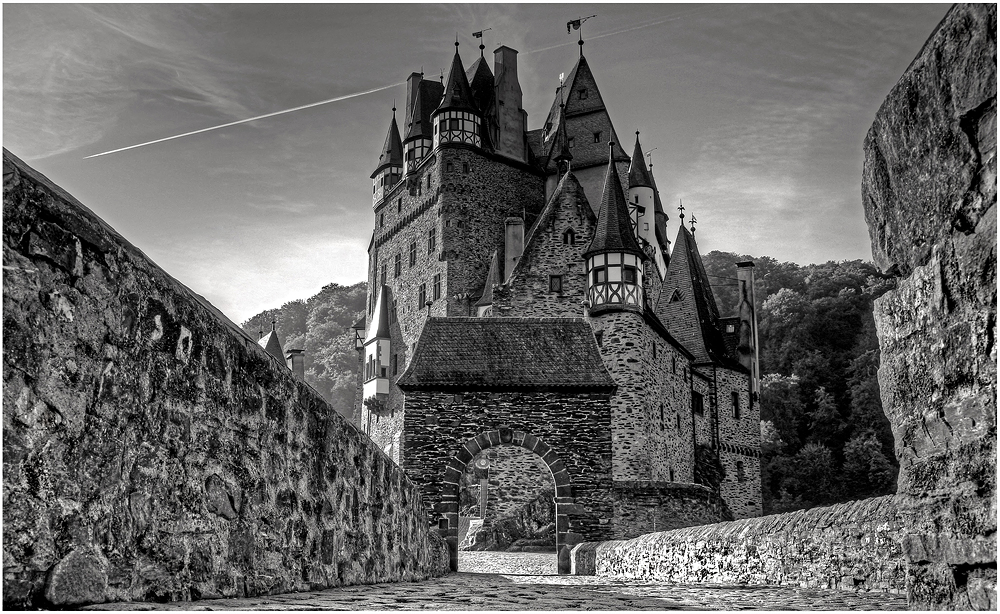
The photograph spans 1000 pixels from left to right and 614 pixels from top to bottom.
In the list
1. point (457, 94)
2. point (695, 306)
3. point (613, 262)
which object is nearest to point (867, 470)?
point (695, 306)

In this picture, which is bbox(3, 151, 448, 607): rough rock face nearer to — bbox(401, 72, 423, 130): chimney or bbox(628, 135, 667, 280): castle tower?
bbox(628, 135, 667, 280): castle tower

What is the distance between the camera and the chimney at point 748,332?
42.2 metres

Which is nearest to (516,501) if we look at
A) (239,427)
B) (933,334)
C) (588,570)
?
(588,570)

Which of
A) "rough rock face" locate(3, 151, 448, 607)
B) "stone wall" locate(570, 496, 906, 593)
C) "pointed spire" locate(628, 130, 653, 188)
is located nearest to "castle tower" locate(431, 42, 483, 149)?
"pointed spire" locate(628, 130, 653, 188)

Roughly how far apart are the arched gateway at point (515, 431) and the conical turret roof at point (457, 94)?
32.3 meters

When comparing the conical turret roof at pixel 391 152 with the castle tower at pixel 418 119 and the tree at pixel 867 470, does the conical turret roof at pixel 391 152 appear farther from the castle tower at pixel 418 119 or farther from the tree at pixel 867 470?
the tree at pixel 867 470

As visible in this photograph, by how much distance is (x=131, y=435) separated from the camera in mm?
4105

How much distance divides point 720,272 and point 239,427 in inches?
2541

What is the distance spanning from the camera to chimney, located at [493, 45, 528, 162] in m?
48.3

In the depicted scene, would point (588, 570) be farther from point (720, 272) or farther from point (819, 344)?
point (720, 272)

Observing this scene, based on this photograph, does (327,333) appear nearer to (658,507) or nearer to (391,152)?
(391,152)

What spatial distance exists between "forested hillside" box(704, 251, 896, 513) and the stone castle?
6472mm

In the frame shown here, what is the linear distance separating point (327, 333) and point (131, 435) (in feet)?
247

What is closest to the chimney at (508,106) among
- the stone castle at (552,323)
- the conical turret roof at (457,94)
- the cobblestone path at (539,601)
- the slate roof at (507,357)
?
the stone castle at (552,323)
